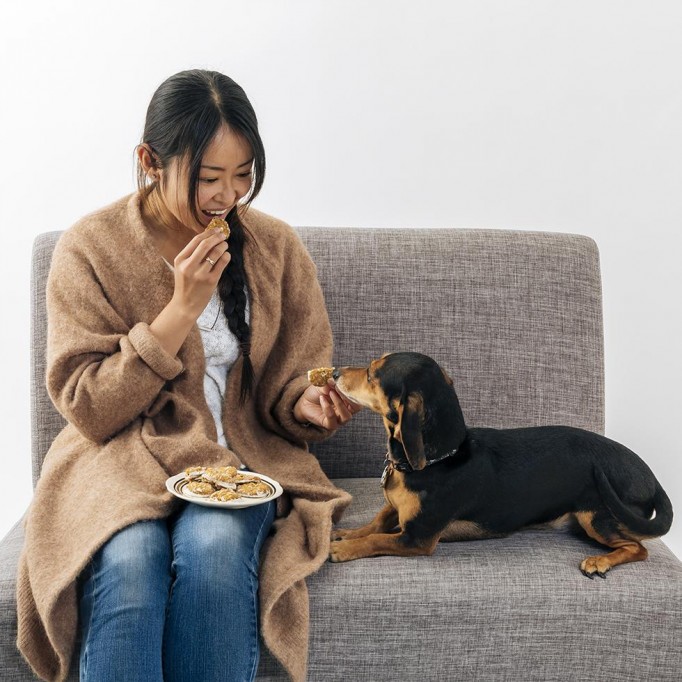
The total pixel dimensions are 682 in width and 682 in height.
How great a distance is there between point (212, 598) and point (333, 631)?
29 cm

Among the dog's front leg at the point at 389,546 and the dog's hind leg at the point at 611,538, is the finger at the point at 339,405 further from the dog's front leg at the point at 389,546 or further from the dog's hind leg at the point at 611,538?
the dog's hind leg at the point at 611,538

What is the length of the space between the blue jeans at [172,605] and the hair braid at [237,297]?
1.34 ft

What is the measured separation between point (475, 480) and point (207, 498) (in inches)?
21.3

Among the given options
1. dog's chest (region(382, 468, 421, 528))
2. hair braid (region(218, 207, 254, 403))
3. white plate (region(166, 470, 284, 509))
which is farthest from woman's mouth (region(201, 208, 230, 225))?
dog's chest (region(382, 468, 421, 528))

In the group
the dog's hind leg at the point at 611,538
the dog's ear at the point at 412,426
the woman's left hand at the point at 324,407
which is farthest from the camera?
the woman's left hand at the point at 324,407

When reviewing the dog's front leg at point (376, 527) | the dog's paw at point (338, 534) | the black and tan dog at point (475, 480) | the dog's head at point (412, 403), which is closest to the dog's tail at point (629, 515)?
the black and tan dog at point (475, 480)

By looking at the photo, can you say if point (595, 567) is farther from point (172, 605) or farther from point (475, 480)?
point (172, 605)

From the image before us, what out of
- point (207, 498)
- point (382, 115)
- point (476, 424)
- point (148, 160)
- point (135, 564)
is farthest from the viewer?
point (382, 115)

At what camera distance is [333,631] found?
6.23 feet

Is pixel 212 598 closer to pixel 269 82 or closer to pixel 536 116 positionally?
pixel 269 82

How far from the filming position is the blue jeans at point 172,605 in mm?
1650

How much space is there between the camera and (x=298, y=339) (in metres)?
2.29

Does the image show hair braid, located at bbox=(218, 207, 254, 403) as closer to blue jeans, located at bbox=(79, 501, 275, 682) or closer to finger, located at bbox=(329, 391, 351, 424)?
finger, located at bbox=(329, 391, 351, 424)

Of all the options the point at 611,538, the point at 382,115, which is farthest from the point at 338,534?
the point at 382,115
